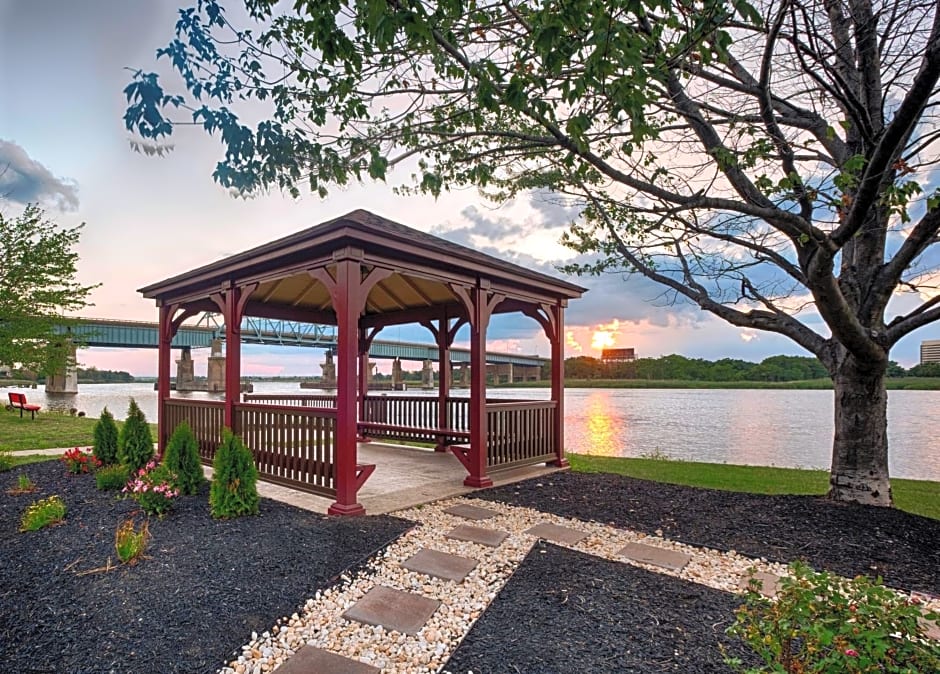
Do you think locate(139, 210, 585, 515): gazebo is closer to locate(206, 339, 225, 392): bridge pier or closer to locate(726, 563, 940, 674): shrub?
locate(726, 563, 940, 674): shrub

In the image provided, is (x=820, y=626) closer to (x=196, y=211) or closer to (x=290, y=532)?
(x=290, y=532)

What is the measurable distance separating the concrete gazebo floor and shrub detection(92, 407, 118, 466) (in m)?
1.11

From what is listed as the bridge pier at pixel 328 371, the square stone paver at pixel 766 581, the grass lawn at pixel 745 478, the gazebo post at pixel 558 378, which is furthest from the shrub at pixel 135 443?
the bridge pier at pixel 328 371

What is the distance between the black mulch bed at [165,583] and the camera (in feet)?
7.97

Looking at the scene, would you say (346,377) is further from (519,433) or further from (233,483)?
(519,433)

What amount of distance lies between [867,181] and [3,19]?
20.1 feet

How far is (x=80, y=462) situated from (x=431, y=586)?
5452 mm

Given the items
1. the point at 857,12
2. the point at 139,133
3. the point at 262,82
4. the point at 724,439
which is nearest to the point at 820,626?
the point at 139,133

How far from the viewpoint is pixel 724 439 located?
41.8 ft

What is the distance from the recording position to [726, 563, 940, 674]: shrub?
1543mm

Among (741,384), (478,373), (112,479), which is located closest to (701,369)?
(741,384)

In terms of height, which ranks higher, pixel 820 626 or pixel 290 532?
pixel 820 626

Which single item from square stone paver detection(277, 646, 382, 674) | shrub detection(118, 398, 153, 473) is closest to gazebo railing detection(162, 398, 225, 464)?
shrub detection(118, 398, 153, 473)

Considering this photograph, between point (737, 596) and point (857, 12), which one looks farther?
point (857, 12)
